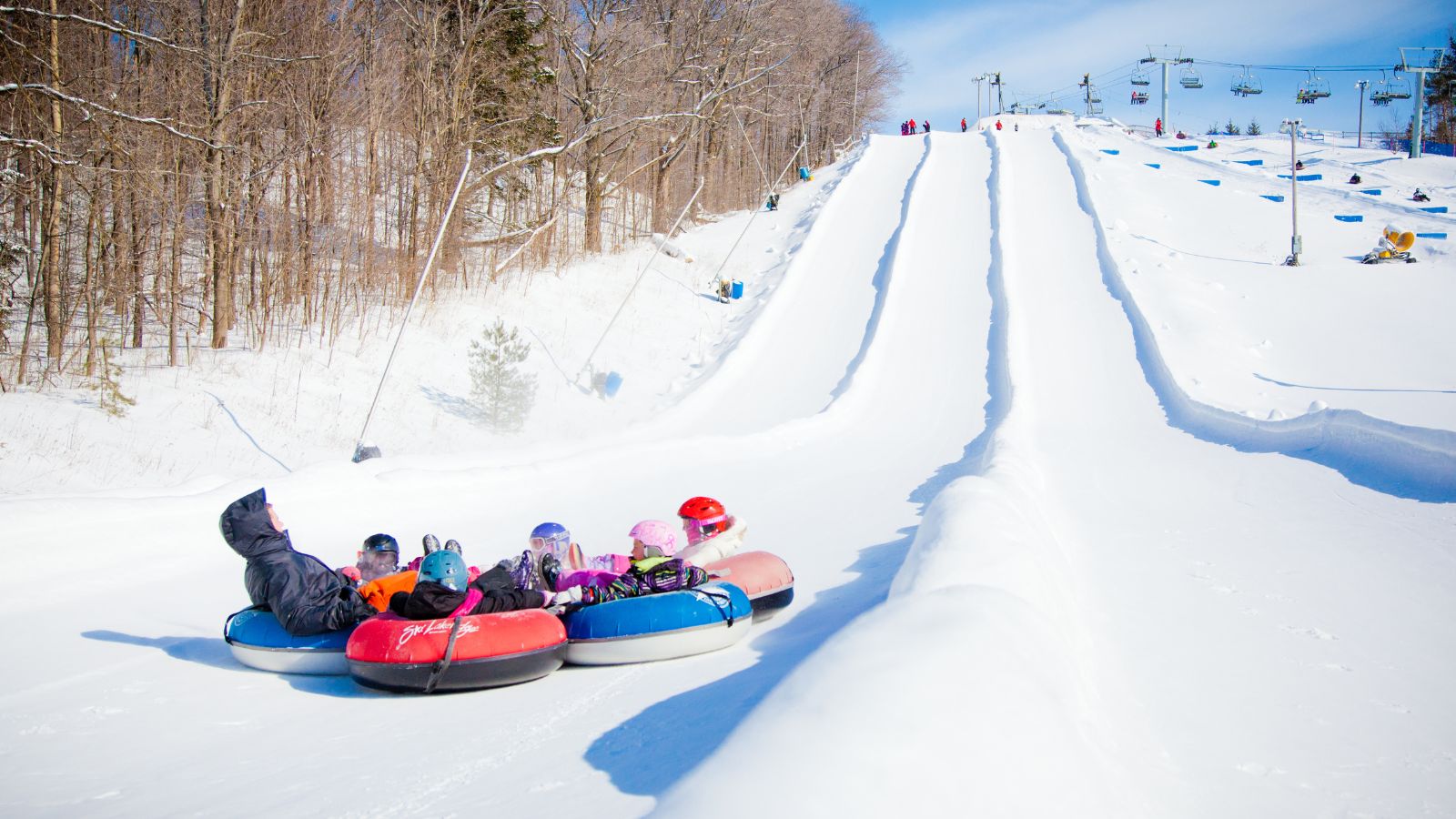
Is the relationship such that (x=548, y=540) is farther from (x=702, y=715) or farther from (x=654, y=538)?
(x=702, y=715)

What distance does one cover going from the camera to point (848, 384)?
43.9ft

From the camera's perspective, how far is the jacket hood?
4453 mm

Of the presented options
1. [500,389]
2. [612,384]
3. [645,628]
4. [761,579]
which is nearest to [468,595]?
[645,628]

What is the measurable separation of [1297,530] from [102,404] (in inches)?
430

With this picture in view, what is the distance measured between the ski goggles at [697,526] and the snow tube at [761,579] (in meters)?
0.40

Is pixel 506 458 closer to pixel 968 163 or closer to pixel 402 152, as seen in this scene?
pixel 402 152

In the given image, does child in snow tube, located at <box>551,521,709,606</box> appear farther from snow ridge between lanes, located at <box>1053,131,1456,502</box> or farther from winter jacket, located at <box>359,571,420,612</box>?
snow ridge between lanes, located at <box>1053,131,1456,502</box>

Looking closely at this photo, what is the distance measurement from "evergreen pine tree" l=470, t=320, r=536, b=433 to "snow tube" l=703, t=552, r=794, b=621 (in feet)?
25.3

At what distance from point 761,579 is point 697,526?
2.40 feet

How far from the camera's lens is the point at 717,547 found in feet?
18.3

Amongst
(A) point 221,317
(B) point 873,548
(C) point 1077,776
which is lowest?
(B) point 873,548

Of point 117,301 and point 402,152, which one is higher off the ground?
point 402,152

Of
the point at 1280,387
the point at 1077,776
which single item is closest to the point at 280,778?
the point at 1077,776

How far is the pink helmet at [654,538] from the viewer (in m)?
5.20
